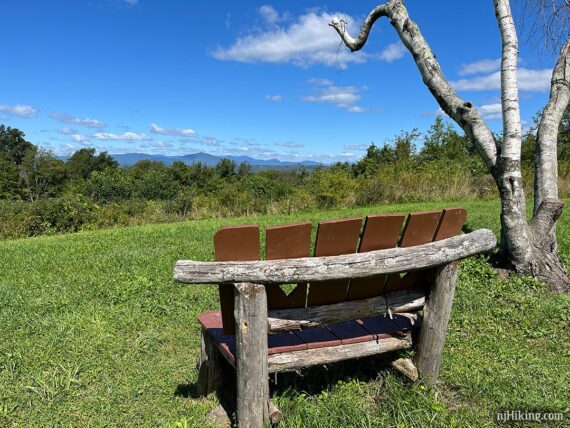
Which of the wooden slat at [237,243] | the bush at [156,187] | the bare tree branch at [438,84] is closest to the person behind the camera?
the wooden slat at [237,243]

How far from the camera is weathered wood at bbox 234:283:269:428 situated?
2.08 metres

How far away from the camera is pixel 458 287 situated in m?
4.71

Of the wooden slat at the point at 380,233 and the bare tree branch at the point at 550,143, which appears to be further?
the bare tree branch at the point at 550,143

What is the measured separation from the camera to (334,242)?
6.90ft

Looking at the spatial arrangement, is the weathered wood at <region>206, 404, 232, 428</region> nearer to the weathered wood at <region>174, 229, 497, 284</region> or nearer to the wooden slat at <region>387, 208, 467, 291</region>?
the weathered wood at <region>174, 229, 497, 284</region>

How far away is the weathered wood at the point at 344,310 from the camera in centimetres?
234

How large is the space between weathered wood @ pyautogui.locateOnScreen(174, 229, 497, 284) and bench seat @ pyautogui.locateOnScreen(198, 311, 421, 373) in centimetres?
58

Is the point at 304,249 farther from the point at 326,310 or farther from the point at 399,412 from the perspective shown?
the point at 399,412

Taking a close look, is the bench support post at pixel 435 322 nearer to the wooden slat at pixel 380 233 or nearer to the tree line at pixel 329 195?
the wooden slat at pixel 380 233

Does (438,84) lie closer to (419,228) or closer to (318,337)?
(419,228)

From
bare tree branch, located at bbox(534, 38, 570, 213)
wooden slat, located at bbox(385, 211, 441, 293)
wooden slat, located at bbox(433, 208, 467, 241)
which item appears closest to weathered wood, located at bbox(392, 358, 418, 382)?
wooden slat, located at bbox(385, 211, 441, 293)

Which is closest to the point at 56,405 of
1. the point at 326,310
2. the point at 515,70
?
the point at 326,310

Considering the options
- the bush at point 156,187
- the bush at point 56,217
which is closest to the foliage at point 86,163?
the bush at point 156,187

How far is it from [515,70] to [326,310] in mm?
3954
